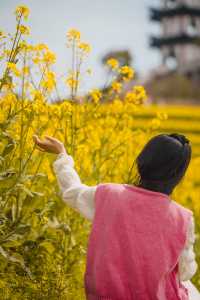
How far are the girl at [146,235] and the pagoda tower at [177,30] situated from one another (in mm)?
41801

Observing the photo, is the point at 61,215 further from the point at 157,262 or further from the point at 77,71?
the point at 157,262

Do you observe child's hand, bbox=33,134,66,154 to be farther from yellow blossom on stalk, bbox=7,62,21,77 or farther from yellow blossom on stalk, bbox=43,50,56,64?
yellow blossom on stalk, bbox=43,50,56,64

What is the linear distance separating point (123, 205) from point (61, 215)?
1.40 m

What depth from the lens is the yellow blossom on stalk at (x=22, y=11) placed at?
9.86 feet

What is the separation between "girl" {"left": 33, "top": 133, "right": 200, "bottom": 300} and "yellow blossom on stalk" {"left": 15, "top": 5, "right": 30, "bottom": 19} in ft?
2.62

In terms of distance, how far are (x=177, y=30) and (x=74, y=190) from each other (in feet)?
145

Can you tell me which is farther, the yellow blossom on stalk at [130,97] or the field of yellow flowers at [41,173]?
the yellow blossom on stalk at [130,97]

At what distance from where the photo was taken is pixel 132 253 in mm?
2609

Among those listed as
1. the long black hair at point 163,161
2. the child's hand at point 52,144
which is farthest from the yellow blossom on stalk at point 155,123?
the long black hair at point 163,161

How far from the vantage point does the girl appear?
2.60m

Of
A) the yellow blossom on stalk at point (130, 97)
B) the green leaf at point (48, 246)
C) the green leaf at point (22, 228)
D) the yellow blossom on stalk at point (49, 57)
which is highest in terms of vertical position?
the yellow blossom on stalk at point (49, 57)

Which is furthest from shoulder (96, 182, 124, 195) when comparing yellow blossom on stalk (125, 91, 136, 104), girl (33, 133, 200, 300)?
yellow blossom on stalk (125, 91, 136, 104)

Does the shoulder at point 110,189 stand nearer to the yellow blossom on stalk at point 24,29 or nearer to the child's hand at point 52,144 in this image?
the child's hand at point 52,144

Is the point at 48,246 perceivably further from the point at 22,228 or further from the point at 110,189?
the point at 110,189
